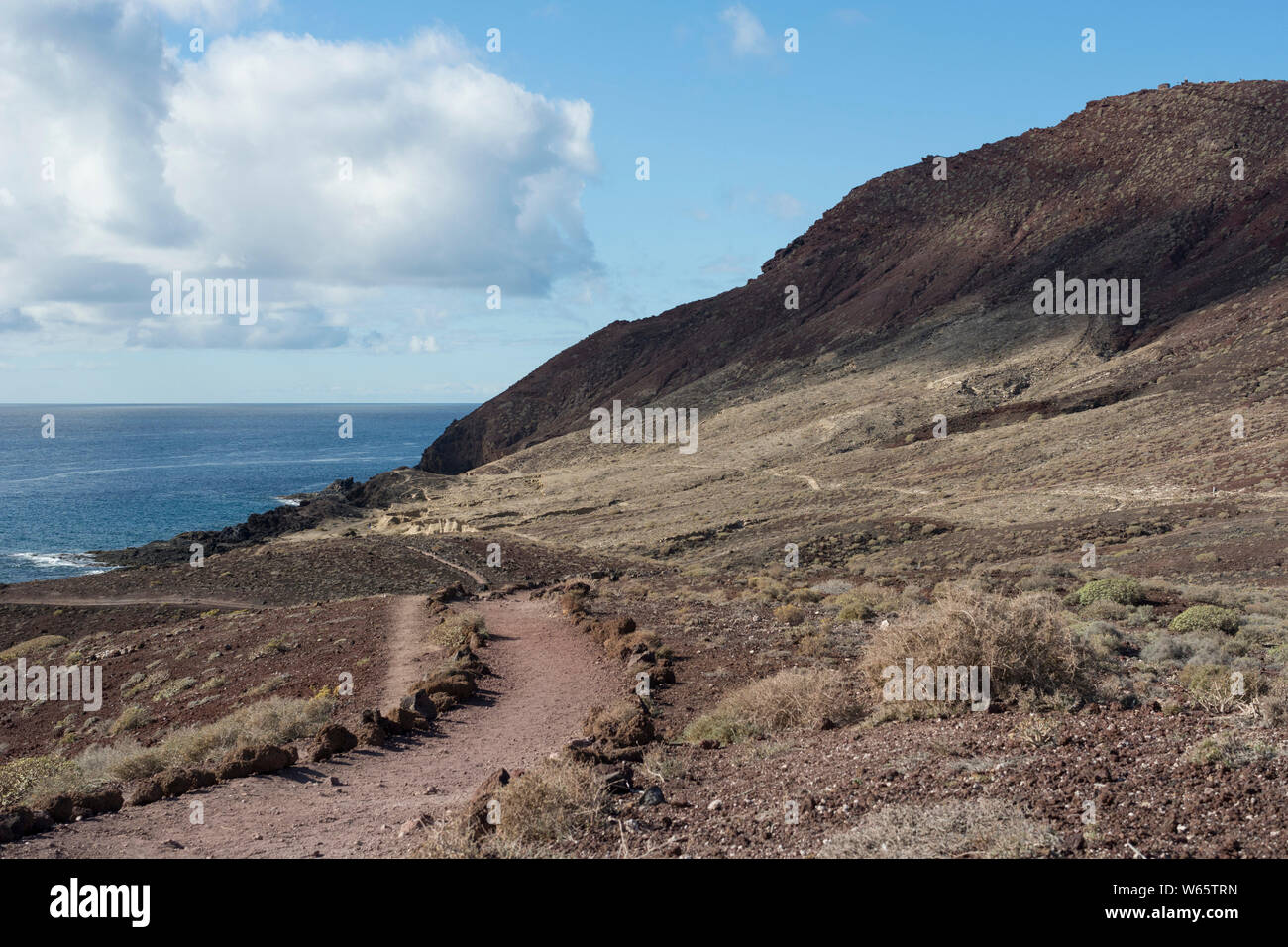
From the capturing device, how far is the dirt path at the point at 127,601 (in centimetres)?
2991

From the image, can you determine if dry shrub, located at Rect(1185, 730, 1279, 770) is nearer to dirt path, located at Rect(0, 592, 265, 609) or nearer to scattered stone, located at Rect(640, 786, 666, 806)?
scattered stone, located at Rect(640, 786, 666, 806)

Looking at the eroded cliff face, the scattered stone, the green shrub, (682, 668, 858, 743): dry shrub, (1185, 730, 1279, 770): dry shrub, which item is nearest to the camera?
(1185, 730, 1279, 770): dry shrub

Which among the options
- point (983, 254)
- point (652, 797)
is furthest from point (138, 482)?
point (652, 797)

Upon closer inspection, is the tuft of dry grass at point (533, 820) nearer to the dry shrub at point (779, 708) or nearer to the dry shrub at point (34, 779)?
the dry shrub at point (779, 708)

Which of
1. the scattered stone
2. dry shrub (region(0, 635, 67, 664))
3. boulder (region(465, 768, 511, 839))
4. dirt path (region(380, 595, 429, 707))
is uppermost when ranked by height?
boulder (region(465, 768, 511, 839))

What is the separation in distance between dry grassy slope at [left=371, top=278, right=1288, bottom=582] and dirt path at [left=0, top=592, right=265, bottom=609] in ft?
48.3

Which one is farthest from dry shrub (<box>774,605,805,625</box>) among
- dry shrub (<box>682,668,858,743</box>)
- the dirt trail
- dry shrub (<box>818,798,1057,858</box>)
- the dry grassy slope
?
the dirt trail

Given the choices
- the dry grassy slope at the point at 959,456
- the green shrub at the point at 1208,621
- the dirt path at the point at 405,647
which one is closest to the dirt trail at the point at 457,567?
the dry grassy slope at the point at 959,456

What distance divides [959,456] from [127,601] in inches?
1428

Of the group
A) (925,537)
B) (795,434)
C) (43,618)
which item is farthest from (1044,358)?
(43,618)

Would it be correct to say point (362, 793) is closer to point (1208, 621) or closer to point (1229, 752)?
point (1229, 752)

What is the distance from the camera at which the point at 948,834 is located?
545 cm

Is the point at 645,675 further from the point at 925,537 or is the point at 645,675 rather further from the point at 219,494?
the point at 219,494

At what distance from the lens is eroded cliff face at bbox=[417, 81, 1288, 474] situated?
5472cm
